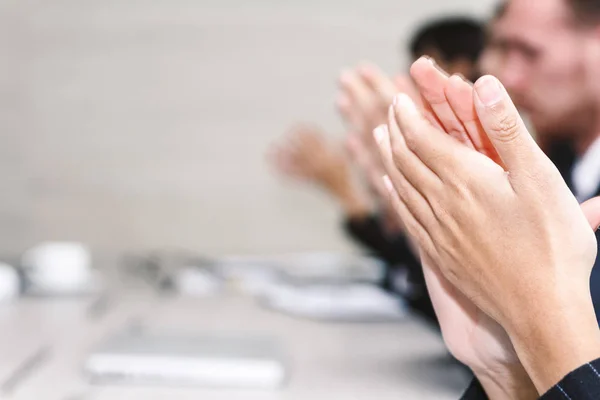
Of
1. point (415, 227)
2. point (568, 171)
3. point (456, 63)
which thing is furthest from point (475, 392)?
point (456, 63)

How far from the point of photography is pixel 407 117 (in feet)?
2.15

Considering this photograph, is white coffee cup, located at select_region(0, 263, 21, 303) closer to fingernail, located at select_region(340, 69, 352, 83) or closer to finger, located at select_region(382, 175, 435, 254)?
fingernail, located at select_region(340, 69, 352, 83)

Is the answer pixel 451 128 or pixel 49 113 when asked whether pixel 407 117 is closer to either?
pixel 451 128

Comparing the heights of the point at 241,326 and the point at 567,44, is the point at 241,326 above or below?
below

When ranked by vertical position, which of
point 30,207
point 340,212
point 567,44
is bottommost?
point 567,44

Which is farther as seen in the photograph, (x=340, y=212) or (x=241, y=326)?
(x=340, y=212)

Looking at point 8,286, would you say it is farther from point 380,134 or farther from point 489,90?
point 489,90

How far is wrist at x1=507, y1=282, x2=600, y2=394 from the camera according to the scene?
1.85ft

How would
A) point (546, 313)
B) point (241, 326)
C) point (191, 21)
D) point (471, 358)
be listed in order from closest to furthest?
point (546, 313) → point (471, 358) → point (241, 326) → point (191, 21)

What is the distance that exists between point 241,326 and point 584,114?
0.70 m

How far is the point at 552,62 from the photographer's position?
1.29 meters

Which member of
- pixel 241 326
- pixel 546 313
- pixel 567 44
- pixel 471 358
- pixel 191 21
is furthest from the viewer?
pixel 191 21

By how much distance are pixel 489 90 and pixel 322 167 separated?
1998 millimetres

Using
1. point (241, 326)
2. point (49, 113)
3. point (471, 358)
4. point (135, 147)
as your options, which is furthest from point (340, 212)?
point (471, 358)
